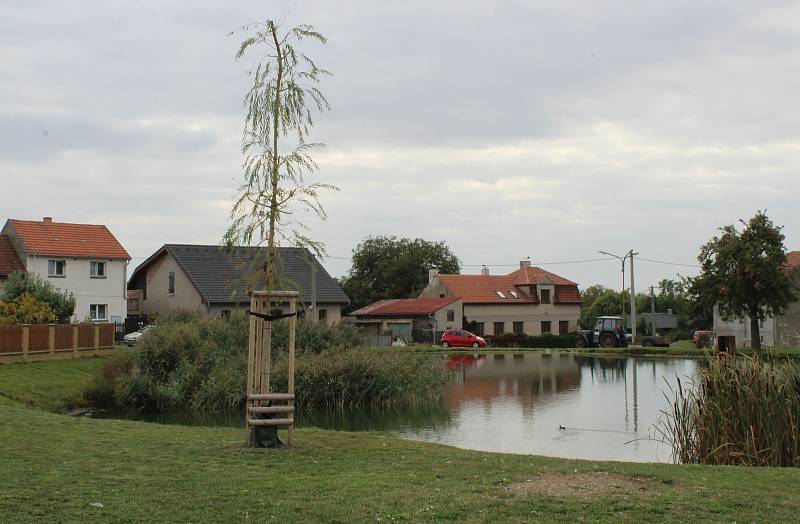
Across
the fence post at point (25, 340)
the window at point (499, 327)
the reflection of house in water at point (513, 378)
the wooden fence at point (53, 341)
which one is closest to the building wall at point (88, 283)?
the wooden fence at point (53, 341)

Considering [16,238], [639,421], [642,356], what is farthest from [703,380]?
[16,238]

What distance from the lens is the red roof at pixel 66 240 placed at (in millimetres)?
51875

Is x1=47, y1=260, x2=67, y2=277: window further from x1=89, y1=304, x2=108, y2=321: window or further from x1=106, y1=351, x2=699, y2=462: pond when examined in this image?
x1=106, y1=351, x2=699, y2=462: pond

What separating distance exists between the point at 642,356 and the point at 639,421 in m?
32.6

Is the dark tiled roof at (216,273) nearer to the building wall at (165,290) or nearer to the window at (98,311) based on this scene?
the building wall at (165,290)

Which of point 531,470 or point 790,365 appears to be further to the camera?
point 790,365

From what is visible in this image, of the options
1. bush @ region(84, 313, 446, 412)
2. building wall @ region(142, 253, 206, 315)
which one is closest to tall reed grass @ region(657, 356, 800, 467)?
bush @ region(84, 313, 446, 412)

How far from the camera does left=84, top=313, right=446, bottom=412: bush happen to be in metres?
25.7

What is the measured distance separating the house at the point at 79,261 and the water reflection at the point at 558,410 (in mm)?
24277

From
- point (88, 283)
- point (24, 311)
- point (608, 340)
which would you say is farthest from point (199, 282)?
point (608, 340)

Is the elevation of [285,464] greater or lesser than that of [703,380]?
lesser

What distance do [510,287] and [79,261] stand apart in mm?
40435

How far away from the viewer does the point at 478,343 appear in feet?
214

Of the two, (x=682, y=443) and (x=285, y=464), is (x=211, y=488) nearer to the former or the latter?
(x=285, y=464)
